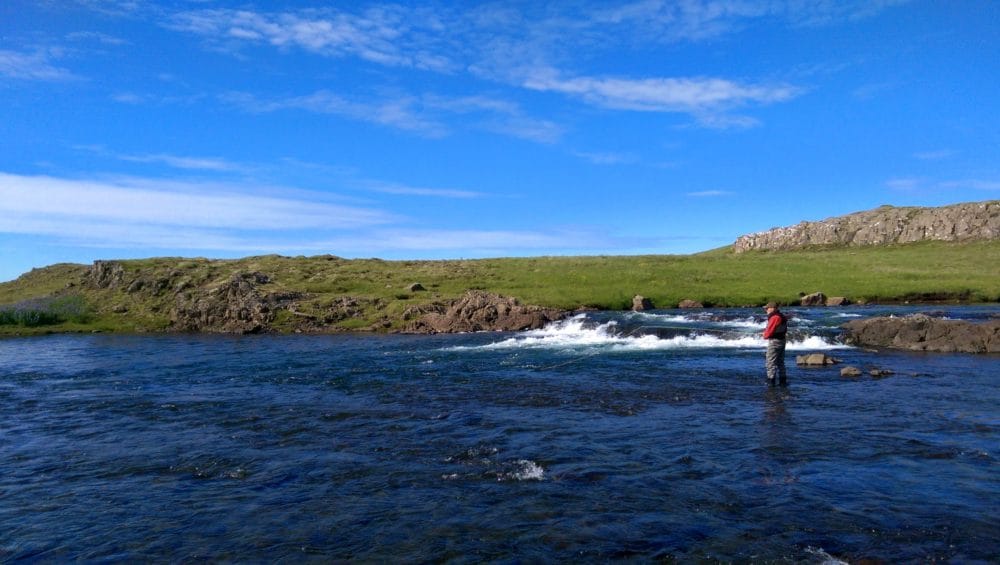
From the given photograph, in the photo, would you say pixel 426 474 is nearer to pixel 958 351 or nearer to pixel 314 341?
pixel 958 351

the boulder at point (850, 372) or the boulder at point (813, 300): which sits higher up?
the boulder at point (813, 300)

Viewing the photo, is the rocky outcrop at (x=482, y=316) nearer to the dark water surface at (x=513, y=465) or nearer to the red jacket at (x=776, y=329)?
the dark water surface at (x=513, y=465)

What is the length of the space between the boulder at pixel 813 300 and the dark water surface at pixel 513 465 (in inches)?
1237

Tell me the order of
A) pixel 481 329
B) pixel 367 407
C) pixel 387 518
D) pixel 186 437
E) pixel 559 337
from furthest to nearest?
pixel 481 329 < pixel 559 337 < pixel 367 407 < pixel 186 437 < pixel 387 518

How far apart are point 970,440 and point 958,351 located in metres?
21.2

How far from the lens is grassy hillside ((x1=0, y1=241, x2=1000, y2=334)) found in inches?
2569

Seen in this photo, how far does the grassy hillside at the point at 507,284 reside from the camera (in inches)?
2569

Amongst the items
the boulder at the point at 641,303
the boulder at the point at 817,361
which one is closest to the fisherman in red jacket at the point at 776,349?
the boulder at the point at 817,361

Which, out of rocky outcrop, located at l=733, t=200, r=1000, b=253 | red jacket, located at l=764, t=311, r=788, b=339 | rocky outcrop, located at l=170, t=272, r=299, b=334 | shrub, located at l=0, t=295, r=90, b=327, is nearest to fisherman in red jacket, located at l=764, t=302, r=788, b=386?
red jacket, located at l=764, t=311, r=788, b=339

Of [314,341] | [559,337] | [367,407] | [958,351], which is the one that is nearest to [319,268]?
[314,341]

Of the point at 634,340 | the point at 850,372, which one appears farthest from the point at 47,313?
the point at 850,372

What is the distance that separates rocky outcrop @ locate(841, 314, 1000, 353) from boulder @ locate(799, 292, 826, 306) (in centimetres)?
2396

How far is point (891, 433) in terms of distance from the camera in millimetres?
18359

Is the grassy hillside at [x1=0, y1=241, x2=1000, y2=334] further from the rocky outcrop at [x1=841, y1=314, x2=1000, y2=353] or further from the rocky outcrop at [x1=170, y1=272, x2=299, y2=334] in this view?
the rocky outcrop at [x1=841, y1=314, x2=1000, y2=353]
